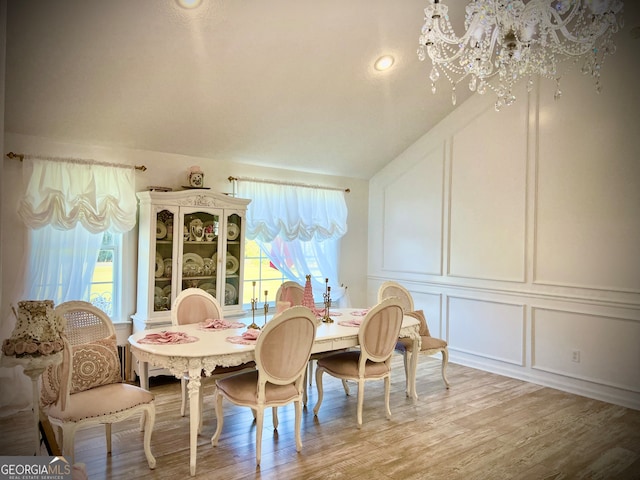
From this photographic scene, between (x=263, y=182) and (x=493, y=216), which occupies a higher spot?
(x=263, y=182)

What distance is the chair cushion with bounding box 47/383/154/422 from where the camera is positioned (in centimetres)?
236

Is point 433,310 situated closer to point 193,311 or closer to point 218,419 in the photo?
point 193,311

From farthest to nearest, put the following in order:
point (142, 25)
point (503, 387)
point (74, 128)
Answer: point (503, 387), point (74, 128), point (142, 25)

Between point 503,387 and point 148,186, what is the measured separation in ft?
12.2

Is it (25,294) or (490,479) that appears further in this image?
(25,294)

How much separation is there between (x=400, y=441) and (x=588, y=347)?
205 cm

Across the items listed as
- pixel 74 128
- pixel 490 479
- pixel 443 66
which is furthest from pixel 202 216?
pixel 490 479

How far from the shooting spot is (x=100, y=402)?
2473mm

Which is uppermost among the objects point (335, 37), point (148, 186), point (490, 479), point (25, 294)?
point (335, 37)

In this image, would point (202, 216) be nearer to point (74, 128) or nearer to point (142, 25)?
point (74, 128)

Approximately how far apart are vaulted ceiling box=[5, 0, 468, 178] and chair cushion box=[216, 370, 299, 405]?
2.30m

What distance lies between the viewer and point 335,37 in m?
3.50

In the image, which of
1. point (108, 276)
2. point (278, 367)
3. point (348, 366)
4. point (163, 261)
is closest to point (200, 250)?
point (163, 261)

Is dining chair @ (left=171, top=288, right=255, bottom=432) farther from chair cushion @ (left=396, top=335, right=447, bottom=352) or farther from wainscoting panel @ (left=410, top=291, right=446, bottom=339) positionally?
wainscoting panel @ (left=410, top=291, right=446, bottom=339)
